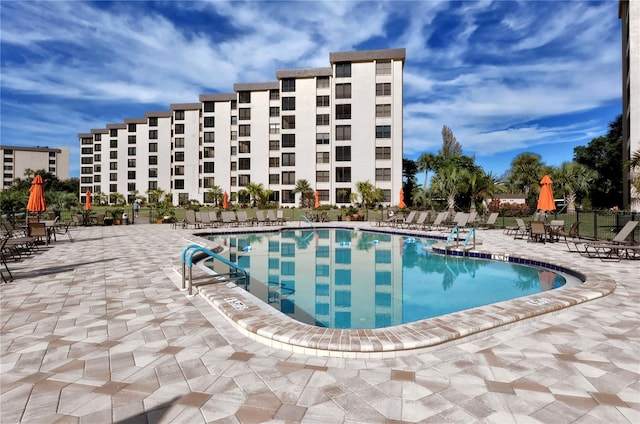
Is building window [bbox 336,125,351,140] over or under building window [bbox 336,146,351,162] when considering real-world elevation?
over

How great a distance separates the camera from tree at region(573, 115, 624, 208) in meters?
43.3

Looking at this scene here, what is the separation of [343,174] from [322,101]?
9.99 metres

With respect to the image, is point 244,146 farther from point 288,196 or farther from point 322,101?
point 322,101

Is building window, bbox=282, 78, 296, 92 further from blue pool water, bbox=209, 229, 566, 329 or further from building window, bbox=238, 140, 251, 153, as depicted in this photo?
blue pool water, bbox=209, 229, 566, 329

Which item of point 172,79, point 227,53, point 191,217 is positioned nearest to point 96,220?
point 191,217

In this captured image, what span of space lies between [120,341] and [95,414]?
5.15ft

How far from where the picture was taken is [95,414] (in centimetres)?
260

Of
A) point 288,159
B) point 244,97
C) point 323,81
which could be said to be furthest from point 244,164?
point 323,81

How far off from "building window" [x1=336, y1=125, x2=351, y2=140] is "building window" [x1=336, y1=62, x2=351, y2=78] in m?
6.44

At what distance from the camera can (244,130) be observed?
49.1m

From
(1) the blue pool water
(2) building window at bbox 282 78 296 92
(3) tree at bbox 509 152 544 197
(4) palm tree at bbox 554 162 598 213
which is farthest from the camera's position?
(2) building window at bbox 282 78 296 92

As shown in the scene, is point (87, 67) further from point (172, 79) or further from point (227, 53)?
point (172, 79)

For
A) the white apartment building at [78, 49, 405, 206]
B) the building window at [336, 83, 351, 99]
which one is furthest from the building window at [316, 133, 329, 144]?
the building window at [336, 83, 351, 99]

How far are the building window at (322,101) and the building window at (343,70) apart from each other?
317cm
